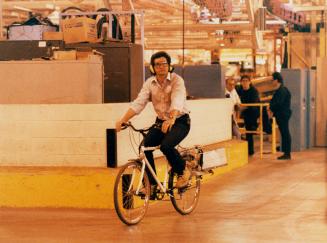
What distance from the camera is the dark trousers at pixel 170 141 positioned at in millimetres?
10141

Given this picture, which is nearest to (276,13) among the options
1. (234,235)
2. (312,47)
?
(312,47)

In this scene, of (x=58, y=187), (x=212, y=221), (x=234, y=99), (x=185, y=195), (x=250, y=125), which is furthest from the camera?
(x=250, y=125)

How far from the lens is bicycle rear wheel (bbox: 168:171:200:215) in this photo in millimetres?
10578

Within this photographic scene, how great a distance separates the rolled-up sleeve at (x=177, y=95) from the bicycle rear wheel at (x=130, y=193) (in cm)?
78

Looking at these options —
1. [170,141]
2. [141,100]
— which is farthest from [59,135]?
[170,141]

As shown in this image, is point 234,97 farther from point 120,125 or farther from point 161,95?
point 120,125

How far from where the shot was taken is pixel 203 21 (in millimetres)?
27734

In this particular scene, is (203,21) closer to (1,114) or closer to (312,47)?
(312,47)

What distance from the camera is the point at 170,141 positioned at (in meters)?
10.1

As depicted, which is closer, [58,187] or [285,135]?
[58,187]

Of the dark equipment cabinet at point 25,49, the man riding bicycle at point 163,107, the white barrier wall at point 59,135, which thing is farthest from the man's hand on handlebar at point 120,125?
the dark equipment cabinet at point 25,49

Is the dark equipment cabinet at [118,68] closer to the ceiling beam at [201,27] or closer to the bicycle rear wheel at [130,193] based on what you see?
the bicycle rear wheel at [130,193]

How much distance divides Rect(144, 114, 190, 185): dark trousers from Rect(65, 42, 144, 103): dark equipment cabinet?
3669mm

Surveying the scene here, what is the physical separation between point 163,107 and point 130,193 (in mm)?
1112
